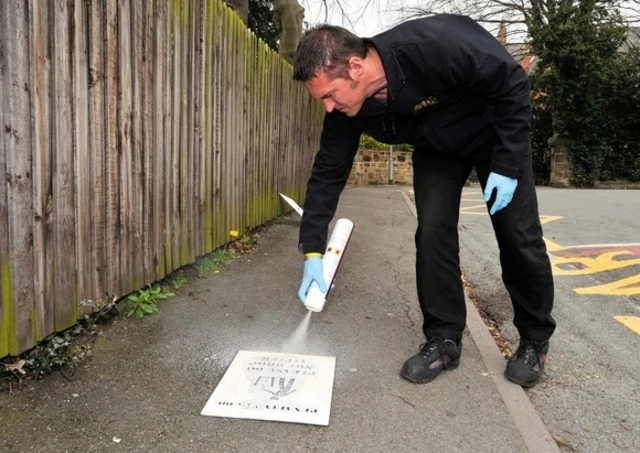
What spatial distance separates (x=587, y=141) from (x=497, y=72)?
2098cm

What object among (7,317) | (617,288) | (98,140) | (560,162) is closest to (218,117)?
(98,140)

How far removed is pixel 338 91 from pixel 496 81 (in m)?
0.68

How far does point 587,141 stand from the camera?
20844 mm

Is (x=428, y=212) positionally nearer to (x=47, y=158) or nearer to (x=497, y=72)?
(x=497, y=72)

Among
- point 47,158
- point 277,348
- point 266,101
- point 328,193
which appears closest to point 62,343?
point 47,158

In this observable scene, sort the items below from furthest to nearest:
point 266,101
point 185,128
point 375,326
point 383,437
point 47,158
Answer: point 266,101
point 185,128
point 375,326
point 47,158
point 383,437

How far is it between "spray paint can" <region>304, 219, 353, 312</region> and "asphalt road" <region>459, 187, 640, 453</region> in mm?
1153

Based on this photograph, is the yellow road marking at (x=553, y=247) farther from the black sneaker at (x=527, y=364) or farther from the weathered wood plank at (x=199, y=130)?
the weathered wood plank at (x=199, y=130)

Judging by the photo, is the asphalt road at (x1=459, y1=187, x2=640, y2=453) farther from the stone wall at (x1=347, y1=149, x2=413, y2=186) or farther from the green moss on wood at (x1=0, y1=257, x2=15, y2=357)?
the stone wall at (x1=347, y1=149, x2=413, y2=186)

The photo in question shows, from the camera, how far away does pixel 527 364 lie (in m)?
2.74

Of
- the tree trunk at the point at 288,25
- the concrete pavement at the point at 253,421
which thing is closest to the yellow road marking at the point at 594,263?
the concrete pavement at the point at 253,421

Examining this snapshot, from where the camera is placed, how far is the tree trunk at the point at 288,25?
11.3 metres

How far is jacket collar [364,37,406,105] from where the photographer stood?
7.77 feet

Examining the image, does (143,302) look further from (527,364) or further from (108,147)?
(527,364)
